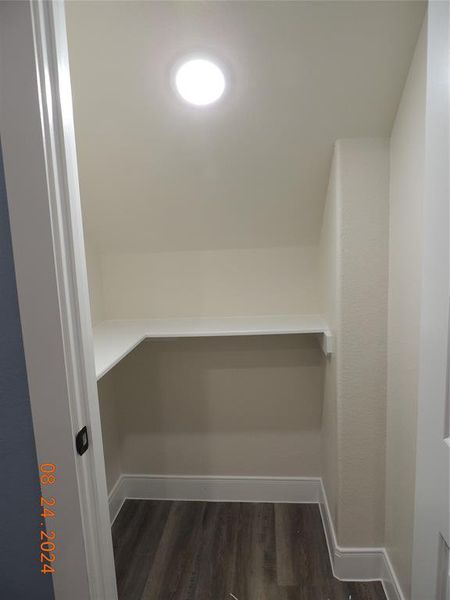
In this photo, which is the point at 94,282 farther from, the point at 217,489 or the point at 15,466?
the point at 217,489

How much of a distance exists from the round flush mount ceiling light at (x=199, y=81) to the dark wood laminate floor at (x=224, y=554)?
187 cm

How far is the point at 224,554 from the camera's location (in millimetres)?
1638

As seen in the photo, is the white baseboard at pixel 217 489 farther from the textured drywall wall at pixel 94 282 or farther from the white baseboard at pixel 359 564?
the textured drywall wall at pixel 94 282

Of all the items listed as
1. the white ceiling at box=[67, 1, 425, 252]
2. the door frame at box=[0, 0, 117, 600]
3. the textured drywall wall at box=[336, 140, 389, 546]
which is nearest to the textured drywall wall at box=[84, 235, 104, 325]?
the white ceiling at box=[67, 1, 425, 252]

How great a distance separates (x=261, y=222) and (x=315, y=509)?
1.51 metres

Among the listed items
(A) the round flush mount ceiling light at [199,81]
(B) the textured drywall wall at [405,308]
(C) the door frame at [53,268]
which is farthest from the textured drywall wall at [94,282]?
(B) the textured drywall wall at [405,308]

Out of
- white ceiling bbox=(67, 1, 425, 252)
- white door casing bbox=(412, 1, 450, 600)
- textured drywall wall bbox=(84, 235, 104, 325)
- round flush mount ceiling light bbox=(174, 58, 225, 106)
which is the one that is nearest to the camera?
white door casing bbox=(412, 1, 450, 600)

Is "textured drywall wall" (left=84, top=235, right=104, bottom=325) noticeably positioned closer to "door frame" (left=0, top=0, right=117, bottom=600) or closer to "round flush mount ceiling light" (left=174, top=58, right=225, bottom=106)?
"round flush mount ceiling light" (left=174, top=58, right=225, bottom=106)

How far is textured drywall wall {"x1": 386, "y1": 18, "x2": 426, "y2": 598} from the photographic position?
1.08 m

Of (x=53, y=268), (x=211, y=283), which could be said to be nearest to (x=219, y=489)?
(x=211, y=283)

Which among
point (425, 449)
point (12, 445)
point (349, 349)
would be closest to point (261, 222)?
point (349, 349)

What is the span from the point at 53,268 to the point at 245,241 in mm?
1215

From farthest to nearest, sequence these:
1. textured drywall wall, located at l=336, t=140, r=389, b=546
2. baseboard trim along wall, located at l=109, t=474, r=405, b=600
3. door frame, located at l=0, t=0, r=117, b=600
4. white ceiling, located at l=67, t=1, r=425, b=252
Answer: baseboard trim along wall, located at l=109, t=474, r=405, b=600, textured drywall wall, located at l=336, t=140, r=389, b=546, white ceiling, located at l=67, t=1, r=425, b=252, door frame, located at l=0, t=0, r=117, b=600

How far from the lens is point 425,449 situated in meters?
0.93
